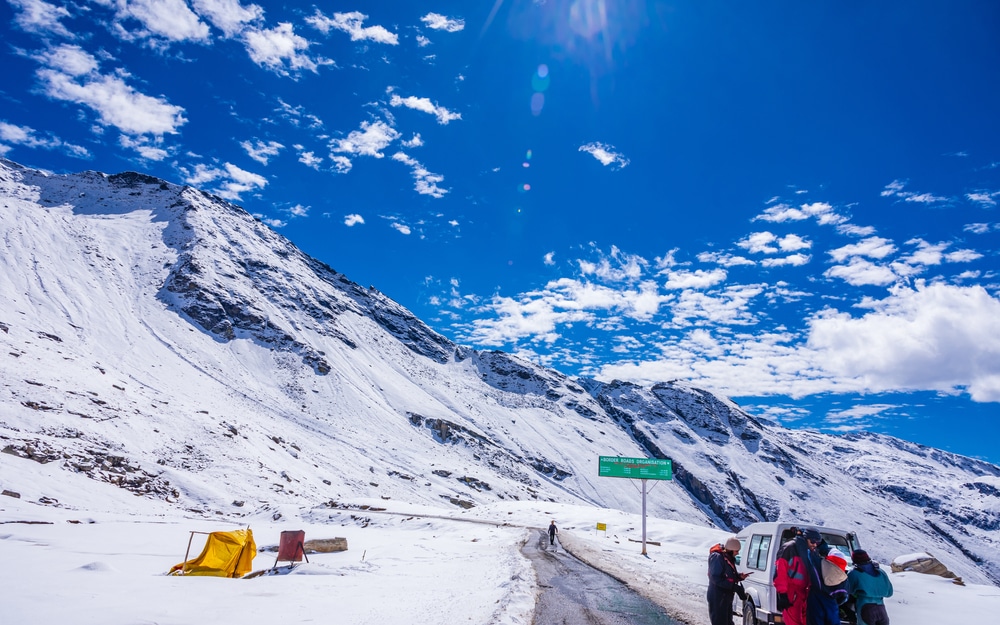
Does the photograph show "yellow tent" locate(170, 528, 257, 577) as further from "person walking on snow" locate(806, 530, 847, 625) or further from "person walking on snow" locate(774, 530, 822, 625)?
"person walking on snow" locate(806, 530, 847, 625)

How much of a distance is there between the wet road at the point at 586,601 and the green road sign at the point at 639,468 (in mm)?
17797

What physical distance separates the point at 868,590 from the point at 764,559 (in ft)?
6.51

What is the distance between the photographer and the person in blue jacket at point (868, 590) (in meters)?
8.24

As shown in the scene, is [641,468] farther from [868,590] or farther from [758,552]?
[868,590]

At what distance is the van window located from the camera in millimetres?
10133

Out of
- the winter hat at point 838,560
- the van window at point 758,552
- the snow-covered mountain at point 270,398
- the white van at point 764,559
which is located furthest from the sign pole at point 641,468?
the winter hat at point 838,560

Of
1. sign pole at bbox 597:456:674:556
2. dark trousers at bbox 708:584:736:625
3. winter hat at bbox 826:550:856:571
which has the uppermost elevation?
sign pole at bbox 597:456:674:556

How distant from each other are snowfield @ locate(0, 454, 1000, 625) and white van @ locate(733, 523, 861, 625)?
201cm

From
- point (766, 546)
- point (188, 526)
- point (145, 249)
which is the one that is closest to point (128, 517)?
point (188, 526)

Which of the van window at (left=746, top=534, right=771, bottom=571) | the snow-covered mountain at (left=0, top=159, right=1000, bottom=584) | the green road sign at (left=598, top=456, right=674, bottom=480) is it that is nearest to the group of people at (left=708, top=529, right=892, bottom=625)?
the van window at (left=746, top=534, right=771, bottom=571)

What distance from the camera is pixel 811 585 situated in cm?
743

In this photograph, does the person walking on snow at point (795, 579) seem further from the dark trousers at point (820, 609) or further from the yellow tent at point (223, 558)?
the yellow tent at point (223, 558)

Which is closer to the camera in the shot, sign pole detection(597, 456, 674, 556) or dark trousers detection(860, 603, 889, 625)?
dark trousers detection(860, 603, 889, 625)

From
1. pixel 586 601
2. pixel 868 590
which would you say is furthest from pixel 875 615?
pixel 586 601
